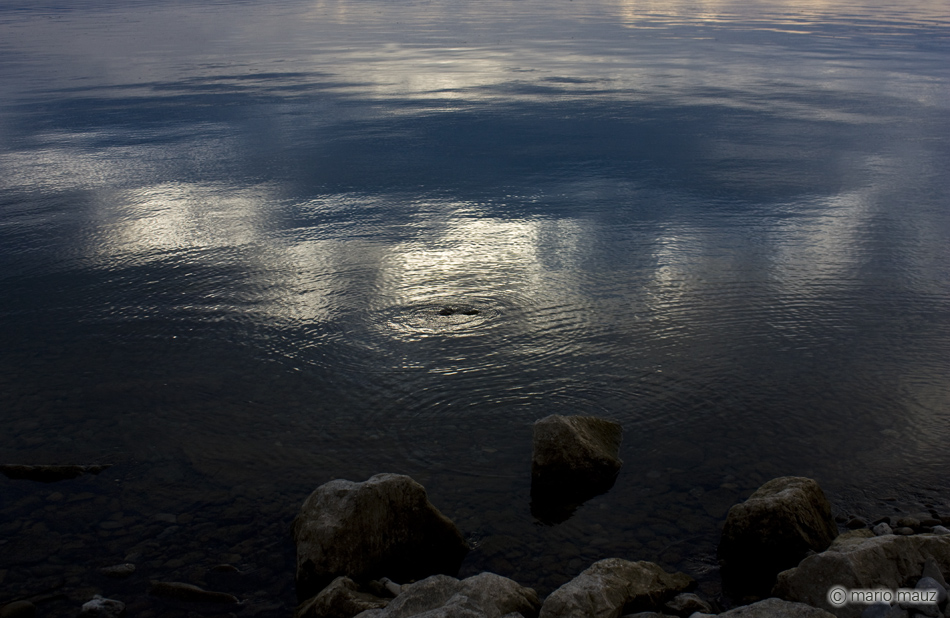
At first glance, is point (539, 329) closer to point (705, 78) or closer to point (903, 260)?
point (903, 260)

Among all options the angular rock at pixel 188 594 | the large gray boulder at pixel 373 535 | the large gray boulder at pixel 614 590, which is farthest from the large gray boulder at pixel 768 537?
the angular rock at pixel 188 594

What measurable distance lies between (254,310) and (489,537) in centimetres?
407

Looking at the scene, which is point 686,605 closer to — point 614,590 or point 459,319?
point 614,590

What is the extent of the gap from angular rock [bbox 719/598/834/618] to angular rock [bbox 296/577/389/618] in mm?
1840

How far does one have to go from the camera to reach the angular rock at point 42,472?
5707 mm

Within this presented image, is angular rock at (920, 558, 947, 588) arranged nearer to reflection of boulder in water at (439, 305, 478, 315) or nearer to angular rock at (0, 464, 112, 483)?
reflection of boulder in water at (439, 305, 478, 315)

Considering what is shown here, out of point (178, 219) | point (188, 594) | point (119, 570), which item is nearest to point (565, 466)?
point (188, 594)

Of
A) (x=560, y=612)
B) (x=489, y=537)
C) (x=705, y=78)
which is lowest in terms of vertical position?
(x=489, y=537)

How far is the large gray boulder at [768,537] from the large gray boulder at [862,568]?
16.8 inches

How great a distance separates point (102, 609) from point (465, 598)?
2.14 m

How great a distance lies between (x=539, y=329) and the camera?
25.2 ft

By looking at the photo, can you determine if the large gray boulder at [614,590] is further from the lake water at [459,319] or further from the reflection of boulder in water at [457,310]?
the reflection of boulder in water at [457,310]

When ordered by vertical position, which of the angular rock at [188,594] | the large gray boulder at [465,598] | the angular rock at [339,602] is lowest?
the angular rock at [188,594]

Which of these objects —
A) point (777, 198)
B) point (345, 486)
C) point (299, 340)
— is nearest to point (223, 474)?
point (345, 486)
